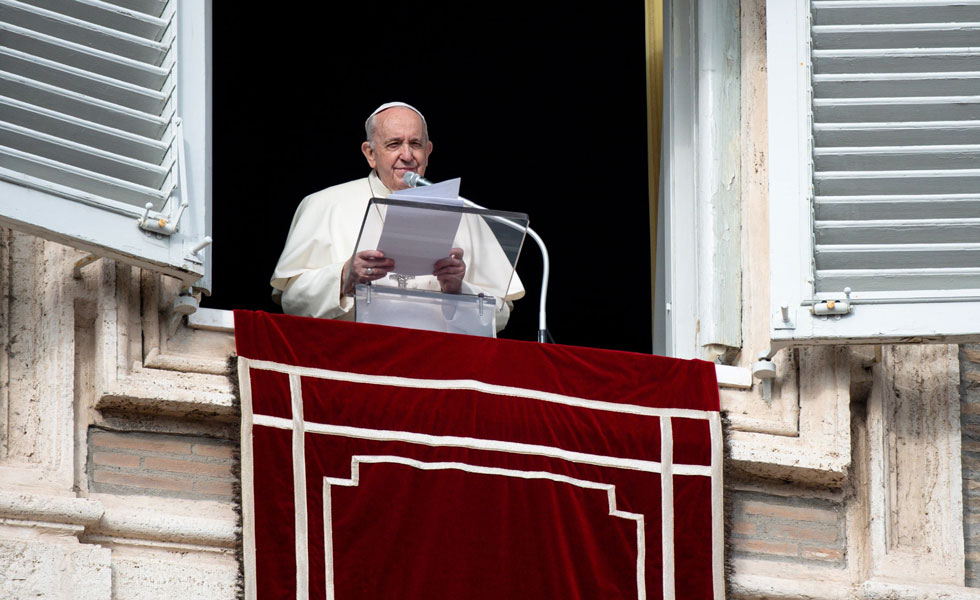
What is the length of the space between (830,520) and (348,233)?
187 cm

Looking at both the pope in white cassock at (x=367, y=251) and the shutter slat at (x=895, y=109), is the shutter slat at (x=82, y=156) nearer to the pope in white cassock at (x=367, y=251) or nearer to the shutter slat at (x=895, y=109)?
the pope in white cassock at (x=367, y=251)

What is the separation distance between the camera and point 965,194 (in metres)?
6.51

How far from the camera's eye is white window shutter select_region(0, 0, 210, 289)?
604cm

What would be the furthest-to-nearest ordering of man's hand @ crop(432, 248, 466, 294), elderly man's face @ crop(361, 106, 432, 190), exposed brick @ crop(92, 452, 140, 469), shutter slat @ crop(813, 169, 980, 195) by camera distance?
elderly man's face @ crop(361, 106, 432, 190) → shutter slat @ crop(813, 169, 980, 195) → man's hand @ crop(432, 248, 466, 294) → exposed brick @ crop(92, 452, 140, 469)

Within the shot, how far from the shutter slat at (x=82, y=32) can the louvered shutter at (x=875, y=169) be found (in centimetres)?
191

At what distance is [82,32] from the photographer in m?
6.25

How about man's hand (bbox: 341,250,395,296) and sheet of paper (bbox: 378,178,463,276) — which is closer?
sheet of paper (bbox: 378,178,463,276)

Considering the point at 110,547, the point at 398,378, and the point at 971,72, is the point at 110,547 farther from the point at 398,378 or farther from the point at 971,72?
the point at 971,72

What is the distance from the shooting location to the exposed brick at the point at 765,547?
21.7ft

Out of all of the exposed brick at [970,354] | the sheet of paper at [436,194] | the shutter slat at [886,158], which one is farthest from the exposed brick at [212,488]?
the exposed brick at [970,354]

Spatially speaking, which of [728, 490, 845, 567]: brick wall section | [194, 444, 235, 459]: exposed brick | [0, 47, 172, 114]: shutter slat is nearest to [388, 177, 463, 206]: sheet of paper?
[0, 47, 172, 114]: shutter slat

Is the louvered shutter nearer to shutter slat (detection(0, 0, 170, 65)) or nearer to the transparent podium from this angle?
the transparent podium

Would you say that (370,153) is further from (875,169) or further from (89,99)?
(875,169)

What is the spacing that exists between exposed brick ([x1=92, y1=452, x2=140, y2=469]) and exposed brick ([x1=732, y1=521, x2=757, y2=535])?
73.1 inches
